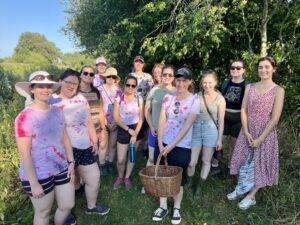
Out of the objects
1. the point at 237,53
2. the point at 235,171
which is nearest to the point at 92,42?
the point at 237,53

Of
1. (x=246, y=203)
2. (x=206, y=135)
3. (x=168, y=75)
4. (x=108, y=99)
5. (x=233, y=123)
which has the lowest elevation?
(x=246, y=203)

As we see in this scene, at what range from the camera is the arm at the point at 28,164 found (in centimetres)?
271

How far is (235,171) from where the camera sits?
4250mm

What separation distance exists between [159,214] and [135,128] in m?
1.42

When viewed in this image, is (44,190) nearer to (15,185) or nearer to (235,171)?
(15,185)

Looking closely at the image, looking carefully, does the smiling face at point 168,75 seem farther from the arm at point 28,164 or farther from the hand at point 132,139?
the arm at point 28,164

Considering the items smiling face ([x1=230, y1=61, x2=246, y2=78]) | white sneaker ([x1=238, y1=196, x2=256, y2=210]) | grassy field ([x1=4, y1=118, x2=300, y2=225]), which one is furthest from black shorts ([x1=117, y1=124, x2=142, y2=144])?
white sneaker ([x1=238, y1=196, x2=256, y2=210])

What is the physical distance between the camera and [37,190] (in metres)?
2.79

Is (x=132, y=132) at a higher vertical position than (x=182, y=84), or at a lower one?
lower

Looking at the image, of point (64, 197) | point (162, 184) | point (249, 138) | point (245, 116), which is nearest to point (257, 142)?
point (249, 138)

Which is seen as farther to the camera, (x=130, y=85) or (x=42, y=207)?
(x=130, y=85)

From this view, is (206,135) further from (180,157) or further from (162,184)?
(162,184)

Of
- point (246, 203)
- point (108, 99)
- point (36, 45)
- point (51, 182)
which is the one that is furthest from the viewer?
point (36, 45)

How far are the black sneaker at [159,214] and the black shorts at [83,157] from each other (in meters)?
1.14
